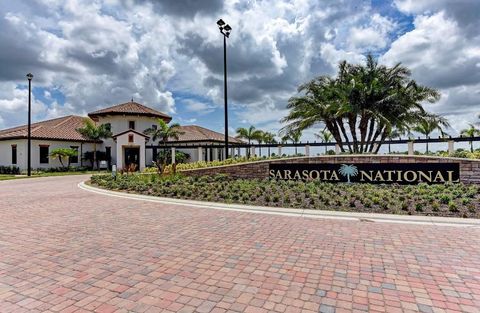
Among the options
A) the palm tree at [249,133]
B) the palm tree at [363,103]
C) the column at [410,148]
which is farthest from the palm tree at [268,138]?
the column at [410,148]

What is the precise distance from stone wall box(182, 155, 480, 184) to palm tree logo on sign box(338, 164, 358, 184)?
31 cm

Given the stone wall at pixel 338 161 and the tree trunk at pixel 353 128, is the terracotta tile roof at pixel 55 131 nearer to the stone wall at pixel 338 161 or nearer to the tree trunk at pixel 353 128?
the stone wall at pixel 338 161

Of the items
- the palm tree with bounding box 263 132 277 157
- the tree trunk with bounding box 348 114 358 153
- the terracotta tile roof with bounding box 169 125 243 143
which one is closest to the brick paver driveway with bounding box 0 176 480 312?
the tree trunk with bounding box 348 114 358 153

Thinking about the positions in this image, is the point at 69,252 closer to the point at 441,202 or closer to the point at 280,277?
the point at 280,277

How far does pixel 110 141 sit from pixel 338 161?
90.3ft

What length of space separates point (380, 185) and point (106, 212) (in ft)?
34.7

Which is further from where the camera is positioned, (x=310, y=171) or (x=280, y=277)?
(x=310, y=171)

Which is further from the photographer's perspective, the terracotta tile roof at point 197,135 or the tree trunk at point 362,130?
the terracotta tile roof at point 197,135

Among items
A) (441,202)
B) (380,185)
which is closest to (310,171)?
(380,185)

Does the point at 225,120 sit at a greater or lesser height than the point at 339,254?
greater

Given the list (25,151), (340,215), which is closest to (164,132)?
(25,151)

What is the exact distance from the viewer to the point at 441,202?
9.57 m

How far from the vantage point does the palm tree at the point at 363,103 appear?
19266 millimetres

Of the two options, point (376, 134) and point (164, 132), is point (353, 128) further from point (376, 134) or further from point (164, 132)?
point (164, 132)
